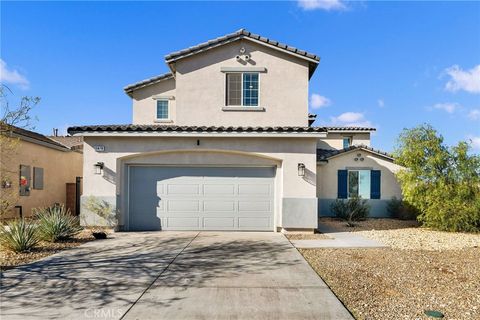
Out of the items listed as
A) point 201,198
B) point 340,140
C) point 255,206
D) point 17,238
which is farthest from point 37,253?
point 340,140

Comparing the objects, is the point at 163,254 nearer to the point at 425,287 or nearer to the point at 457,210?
the point at 425,287

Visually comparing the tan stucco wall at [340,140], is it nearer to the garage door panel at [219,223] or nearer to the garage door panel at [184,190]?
the garage door panel at [219,223]

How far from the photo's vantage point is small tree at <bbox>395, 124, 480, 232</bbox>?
12656 mm

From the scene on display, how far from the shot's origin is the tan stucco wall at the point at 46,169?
15086 millimetres

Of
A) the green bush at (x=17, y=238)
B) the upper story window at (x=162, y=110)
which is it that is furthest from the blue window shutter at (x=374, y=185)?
the green bush at (x=17, y=238)

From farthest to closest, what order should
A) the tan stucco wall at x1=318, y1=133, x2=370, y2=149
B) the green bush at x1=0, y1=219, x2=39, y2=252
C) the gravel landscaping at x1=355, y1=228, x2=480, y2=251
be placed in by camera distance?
the tan stucco wall at x1=318, y1=133, x2=370, y2=149 → the gravel landscaping at x1=355, y1=228, x2=480, y2=251 → the green bush at x1=0, y1=219, x2=39, y2=252

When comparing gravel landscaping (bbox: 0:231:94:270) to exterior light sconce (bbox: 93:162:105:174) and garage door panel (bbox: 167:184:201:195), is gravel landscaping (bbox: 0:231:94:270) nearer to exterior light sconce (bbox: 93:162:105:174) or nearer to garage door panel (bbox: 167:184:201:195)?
exterior light sconce (bbox: 93:162:105:174)

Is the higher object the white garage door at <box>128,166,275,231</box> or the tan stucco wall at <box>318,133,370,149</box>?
the tan stucco wall at <box>318,133,370,149</box>

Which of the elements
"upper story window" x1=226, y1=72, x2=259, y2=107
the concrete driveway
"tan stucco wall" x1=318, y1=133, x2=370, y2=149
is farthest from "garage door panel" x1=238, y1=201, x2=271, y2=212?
"tan stucco wall" x1=318, y1=133, x2=370, y2=149

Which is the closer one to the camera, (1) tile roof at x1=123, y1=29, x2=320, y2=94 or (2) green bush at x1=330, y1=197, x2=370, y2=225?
(1) tile roof at x1=123, y1=29, x2=320, y2=94

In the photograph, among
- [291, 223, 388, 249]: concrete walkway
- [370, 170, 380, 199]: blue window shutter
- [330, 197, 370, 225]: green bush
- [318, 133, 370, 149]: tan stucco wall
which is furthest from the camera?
[318, 133, 370, 149]: tan stucco wall

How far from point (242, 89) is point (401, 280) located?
10.3 m

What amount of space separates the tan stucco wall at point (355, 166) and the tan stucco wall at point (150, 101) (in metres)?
9.70

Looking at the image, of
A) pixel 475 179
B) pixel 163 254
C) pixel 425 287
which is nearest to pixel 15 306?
pixel 163 254
